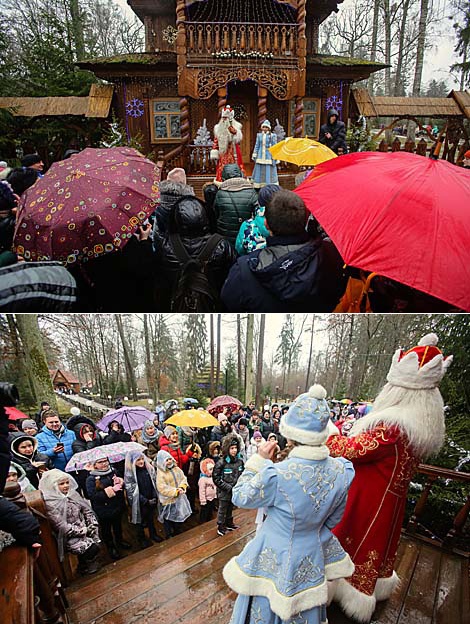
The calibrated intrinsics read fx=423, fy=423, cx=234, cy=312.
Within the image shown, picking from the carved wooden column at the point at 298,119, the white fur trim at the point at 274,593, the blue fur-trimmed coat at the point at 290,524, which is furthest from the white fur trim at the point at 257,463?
the carved wooden column at the point at 298,119

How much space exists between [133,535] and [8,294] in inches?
93.0

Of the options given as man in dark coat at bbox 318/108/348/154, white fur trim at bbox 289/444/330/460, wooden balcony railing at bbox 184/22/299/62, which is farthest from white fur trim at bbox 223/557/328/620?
wooden balcony railing at bbox 184/22/299/62

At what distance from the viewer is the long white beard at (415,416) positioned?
2305 millimetres

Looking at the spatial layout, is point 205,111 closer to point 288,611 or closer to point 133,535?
point 133,535

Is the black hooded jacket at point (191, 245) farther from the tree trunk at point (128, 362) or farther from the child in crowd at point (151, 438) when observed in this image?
the child in crowd at point (151, 438)

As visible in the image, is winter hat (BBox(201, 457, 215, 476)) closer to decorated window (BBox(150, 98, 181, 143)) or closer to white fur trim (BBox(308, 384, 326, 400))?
white fur trim (BBox(308, 384, 326, 400))

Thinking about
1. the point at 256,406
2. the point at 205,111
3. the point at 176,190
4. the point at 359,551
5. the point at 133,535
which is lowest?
the point at 133,535

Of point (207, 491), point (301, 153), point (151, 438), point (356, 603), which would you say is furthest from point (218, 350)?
point (301, 153)

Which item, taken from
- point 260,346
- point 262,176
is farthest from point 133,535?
point 262,176

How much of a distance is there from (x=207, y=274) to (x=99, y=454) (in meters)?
1.61

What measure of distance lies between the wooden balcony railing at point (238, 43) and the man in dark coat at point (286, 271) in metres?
10.2

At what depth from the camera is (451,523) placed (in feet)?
10.8

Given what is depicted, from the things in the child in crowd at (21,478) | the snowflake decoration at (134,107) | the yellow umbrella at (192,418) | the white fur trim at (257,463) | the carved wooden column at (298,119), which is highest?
the snowflake decoration at (134,107)

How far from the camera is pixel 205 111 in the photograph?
13156 millimetres
